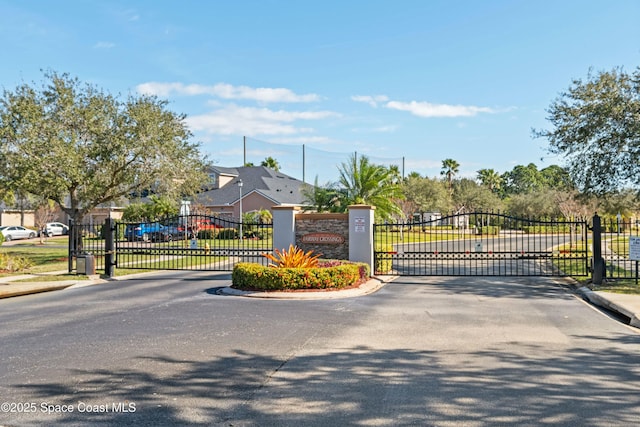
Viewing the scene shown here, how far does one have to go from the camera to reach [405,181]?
62125 mm

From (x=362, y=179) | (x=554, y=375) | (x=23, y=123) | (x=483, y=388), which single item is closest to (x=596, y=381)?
(x=554, y=375)

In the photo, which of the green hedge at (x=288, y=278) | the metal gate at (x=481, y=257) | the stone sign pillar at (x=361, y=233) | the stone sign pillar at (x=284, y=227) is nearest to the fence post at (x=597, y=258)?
the metal gate at (x=481, y=257)

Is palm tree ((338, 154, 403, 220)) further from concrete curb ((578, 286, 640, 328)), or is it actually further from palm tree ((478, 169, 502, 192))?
palm tree ((478, 169, 502, 192))

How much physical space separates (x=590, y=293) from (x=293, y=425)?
452 inches

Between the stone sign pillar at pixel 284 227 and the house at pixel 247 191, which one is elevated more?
the house at pixel 247 191

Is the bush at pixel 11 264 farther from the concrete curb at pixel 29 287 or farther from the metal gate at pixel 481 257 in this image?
the metal gate at pixel 481 257

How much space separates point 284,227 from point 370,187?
8.02 meters

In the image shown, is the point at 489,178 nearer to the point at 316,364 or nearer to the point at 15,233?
the point at 15,233

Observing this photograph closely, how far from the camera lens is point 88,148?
22.7 metres

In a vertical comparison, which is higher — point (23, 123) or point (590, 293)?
point (23, 123)

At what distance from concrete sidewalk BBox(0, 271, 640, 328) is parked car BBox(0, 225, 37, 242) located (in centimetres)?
3210

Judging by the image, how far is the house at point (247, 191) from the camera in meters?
47.8

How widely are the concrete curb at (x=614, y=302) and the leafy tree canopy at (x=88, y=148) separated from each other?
1722 cm

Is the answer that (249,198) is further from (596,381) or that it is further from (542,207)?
(596,381)
